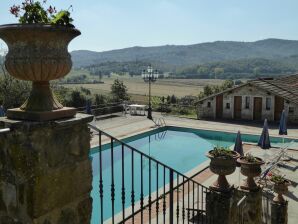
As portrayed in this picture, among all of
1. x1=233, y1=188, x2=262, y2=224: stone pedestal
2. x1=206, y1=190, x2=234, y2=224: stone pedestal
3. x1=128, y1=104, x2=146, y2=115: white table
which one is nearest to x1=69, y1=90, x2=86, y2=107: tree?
x1=128, y1=104, x2=146, y2=115: white table

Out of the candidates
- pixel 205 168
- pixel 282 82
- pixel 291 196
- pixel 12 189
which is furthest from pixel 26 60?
→ pixel 282 82

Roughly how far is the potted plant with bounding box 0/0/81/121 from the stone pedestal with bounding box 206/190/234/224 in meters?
3.68

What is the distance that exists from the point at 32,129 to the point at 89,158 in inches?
28.9

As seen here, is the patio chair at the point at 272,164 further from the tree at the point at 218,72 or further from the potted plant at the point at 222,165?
the tree at the point at 218,72

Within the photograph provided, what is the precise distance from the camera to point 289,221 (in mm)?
9336

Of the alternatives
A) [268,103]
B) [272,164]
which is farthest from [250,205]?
[268,103]

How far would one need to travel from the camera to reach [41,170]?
262cm

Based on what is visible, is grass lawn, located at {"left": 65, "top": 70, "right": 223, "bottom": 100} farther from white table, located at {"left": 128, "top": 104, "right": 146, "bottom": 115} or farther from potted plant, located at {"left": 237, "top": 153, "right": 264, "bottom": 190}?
potted plant, located at {"left": 237, "top": 153, "right": 264, "bottom": 190}

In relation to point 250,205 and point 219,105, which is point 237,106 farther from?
point 250,205

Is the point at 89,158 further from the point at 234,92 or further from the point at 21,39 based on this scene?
the point at 234,92

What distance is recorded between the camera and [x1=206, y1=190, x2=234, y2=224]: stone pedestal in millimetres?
5664

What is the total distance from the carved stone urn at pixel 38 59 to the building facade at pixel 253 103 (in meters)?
25.6

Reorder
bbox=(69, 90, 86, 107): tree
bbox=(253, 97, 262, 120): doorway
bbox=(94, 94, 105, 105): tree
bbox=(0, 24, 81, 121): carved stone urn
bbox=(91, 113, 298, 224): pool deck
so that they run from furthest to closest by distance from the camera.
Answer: bbox=(94, 94, 105, 105): tree < bbox=(69, 90, 86, 107): tree < bbox=(253, 97, 262, 120): doorway < bbox=(91, 113, 298, 224): pool deck < bbox=(0, 24, 81, 121): carved stone urn

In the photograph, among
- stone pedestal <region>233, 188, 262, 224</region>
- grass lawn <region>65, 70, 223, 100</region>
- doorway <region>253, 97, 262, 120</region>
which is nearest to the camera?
stone pedestal <region>233, 188, 262, 224</region>
